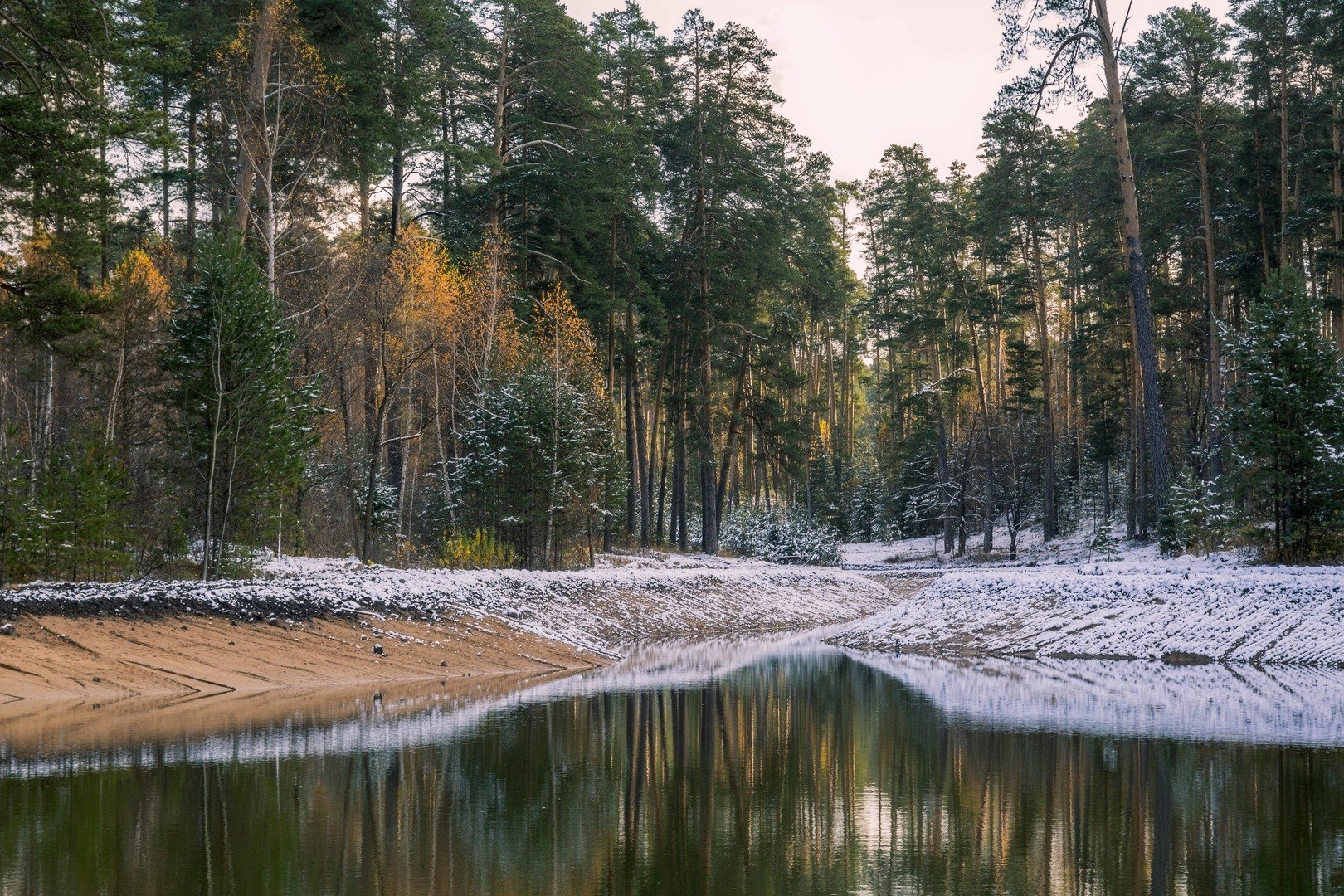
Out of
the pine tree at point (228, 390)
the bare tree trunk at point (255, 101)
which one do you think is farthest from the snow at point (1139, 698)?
the bare tree trunk at point (255, 101)

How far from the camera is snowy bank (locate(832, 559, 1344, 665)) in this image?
52.8 ft

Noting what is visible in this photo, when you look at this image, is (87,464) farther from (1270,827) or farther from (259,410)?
(1270,827)

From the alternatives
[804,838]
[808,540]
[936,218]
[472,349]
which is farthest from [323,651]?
[936,218]

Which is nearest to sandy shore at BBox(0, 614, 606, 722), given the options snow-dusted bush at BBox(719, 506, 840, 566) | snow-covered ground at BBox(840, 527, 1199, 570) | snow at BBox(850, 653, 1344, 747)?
snow at BBox(850, 653, 1344, 747)

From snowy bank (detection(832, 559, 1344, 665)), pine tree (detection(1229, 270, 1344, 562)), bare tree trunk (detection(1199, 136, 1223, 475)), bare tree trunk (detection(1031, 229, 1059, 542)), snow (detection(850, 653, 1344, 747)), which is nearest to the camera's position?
snow (detection(850, 653, 1344, 747))

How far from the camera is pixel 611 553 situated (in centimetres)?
3706

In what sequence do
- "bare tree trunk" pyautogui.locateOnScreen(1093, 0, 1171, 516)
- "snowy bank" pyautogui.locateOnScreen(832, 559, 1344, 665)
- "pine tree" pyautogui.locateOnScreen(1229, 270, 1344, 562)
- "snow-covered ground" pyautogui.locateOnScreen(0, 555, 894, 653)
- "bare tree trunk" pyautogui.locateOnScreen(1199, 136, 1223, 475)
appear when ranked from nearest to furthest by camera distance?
"snow-covered ground" pyautogui.locateOnScreen(0, 555, 894, 653), "snowy bank" pyautogui.locateOnScreen(832, 559, 1344, 665), "pine tree" pyautogui.locateOnScreen(1229, 270, 1344, 562), "bare tree trunk" pyautogui.locateOnScreen(1093, 0, 1171, 516), "bare tree trunk" pyautogui.locateOnScreen(1199, 136, 1223, 475)

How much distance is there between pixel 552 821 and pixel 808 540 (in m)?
37.9

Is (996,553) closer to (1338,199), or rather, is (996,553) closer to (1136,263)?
(1338,199)

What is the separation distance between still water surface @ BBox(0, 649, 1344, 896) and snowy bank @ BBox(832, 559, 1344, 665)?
21.2ft

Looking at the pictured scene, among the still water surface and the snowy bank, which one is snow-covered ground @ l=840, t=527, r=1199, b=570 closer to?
the snowy bank

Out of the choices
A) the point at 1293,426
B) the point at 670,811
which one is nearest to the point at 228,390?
the point at 670,811

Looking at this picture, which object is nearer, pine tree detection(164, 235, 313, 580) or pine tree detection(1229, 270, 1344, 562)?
pine tree detection(1229, 270, 1344, 562)

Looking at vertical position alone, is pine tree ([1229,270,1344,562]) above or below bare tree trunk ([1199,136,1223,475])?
below
